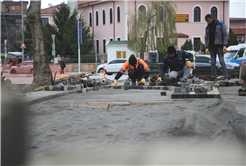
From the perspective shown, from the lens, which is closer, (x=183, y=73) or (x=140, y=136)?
(x=140, y=136)

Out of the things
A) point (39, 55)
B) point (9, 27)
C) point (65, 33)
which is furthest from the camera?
point (9, 27)

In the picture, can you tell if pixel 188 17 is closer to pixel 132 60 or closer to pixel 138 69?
pixel 138 69

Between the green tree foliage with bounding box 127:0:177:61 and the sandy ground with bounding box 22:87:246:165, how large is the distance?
2832 centimetres

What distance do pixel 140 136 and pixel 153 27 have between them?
Result: 103 feet

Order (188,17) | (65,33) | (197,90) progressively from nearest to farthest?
(197,90), (65,33), (188,17)

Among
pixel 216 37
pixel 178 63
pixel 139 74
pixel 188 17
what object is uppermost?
pixel 188 17

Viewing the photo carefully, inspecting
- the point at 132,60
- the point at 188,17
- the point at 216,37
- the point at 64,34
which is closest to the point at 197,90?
the point at 216,37

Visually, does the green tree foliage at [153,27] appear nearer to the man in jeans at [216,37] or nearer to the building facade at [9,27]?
the man in jeans at [216,37]

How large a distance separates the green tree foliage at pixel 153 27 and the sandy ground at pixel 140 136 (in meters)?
28.3

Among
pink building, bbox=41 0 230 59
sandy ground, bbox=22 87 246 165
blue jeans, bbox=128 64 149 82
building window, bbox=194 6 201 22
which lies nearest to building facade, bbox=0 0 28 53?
pink building, bbox=41 0 230 59

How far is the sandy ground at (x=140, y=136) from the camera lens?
3.15 meters

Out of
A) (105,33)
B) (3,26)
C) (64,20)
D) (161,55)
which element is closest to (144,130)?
(161,55)

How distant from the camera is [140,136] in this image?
409 cm

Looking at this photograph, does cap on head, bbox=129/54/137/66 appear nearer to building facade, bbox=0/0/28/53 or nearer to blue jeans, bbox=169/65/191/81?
blue jeans, bbox=169/65/191/81
